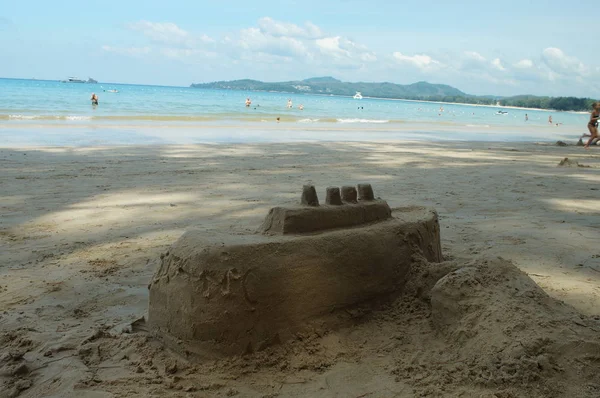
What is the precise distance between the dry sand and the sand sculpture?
104mm

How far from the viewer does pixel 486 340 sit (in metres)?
2.45

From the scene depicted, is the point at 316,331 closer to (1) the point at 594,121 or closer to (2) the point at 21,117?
(1) the point at 594,121

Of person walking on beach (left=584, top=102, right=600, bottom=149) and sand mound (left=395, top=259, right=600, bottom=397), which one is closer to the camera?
sand mound (left=395, top=259, right=600, bottom=397)

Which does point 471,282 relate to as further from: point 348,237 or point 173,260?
point 173,260

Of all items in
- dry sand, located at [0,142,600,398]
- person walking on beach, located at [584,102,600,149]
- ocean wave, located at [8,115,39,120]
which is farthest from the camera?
ocean wave, located at [8,115,39,120]

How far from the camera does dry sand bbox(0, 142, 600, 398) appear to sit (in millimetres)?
2285

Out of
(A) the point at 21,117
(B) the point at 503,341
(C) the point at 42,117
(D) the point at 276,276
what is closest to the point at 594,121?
(B) the point at 503,341

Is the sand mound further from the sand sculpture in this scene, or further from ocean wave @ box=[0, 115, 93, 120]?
ocean wave @ box=[0, 115, 93, 120]

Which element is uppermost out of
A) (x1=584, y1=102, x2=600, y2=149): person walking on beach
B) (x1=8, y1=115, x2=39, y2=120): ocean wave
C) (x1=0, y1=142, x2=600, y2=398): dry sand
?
(x1=584, y1=102, x2=600, y2=149): person walking on beach

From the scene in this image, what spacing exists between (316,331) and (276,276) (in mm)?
373

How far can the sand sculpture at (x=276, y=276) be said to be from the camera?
8.09 ft

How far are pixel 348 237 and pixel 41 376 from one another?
162cm

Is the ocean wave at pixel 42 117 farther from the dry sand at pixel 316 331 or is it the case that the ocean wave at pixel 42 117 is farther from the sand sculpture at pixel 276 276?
the sand sculpture at pixel 276 276

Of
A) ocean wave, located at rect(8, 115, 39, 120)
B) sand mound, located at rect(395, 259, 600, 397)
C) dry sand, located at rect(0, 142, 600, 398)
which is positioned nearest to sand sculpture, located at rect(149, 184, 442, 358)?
dry sand, located at rect(0, 142, 600, 398)
